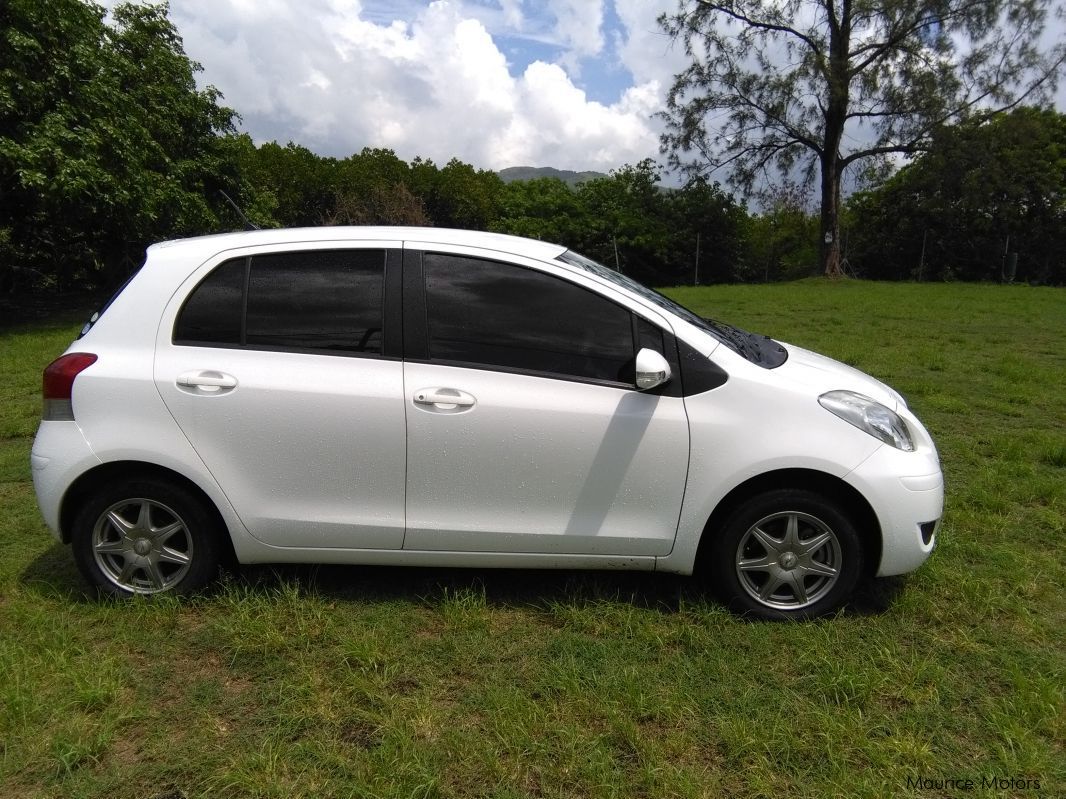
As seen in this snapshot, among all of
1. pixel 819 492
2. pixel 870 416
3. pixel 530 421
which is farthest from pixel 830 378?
pixel 530 421

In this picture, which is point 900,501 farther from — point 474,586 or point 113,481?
point 113,481

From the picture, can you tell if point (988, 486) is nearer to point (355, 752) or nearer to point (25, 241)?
point (355, 752)

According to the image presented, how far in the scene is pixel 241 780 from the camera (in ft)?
7.37

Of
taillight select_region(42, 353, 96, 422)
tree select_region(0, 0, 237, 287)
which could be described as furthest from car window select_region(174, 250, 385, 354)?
tree select_region(0, 0, 237, 287)

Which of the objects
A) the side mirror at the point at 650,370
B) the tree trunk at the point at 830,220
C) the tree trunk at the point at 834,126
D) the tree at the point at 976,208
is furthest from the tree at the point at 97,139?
the tree at the point at 976,208

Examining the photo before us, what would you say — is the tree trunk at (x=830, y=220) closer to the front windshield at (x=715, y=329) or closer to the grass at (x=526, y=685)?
the grass at (x=526, y=685)

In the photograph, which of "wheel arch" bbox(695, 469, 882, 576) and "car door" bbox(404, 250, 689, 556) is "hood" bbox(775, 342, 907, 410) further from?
"car door" bbox(404, 250, 689, 556)

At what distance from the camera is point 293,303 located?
320cm

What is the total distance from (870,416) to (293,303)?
2.54 m

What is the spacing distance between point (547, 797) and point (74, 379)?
8.31 feet

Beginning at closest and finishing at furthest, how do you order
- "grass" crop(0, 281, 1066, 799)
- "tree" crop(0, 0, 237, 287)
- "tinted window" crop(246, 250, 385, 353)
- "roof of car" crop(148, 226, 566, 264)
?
"grass" crop(0, 281, 1066, 799) → "tinted window" crop(246, 250, 385, 353) → "roof of car" crop(148, 226, 566, 264) → "tree" crop(0, 0, 237, 287)

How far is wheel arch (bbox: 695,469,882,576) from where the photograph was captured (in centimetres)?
307

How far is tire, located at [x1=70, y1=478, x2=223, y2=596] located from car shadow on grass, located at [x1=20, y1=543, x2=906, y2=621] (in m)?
0.14

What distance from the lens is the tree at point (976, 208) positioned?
23672 millimetres
